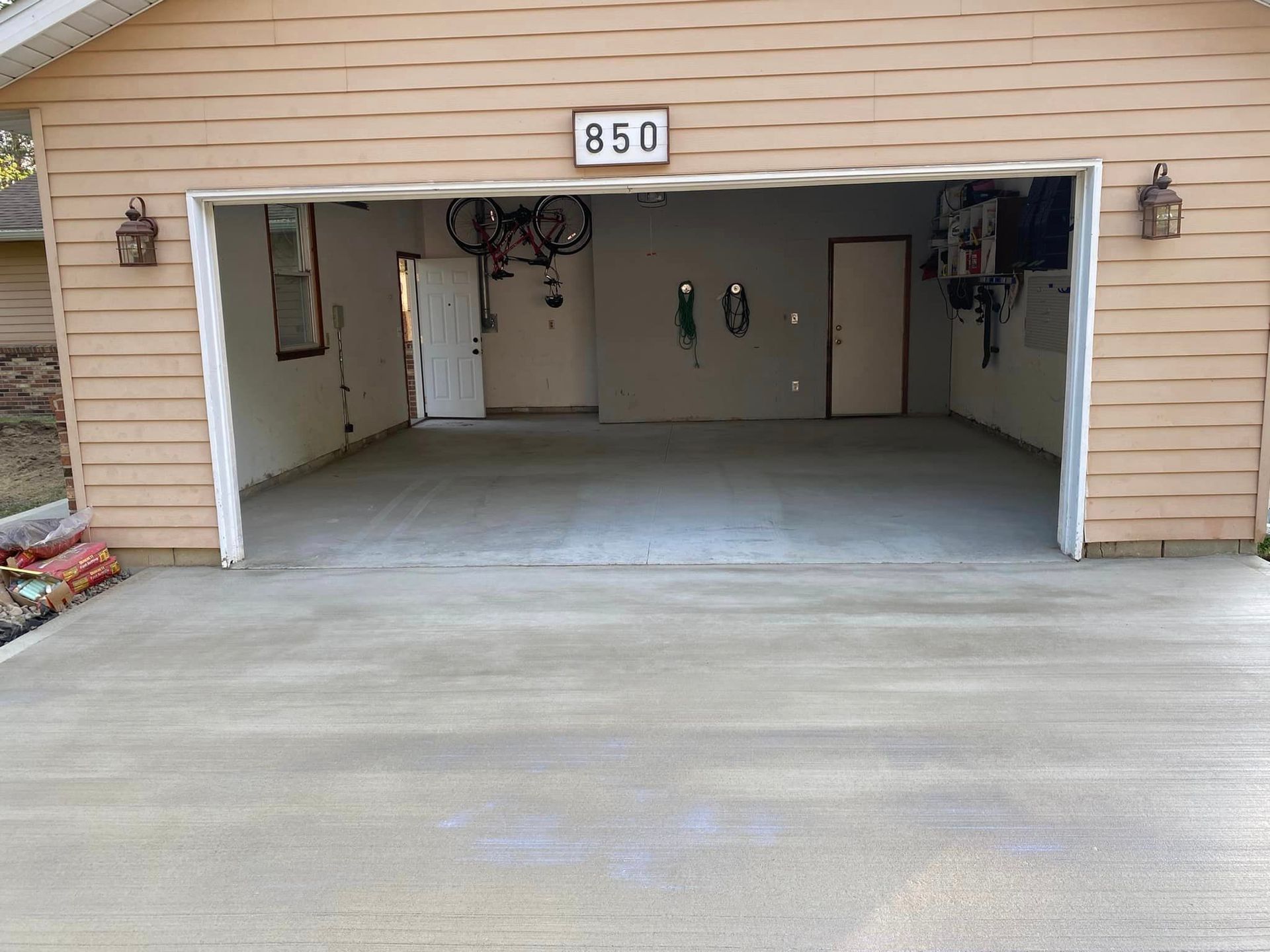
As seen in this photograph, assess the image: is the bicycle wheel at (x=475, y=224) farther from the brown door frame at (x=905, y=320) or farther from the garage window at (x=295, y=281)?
the brown door frame at (x=905, y=320)

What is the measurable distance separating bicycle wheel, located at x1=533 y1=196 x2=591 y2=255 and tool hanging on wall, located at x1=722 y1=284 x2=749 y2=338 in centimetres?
171

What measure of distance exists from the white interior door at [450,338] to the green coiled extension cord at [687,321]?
246 centimetres

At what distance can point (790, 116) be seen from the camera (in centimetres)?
466

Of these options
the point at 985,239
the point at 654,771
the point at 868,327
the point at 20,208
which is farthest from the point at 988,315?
the point at 20,208

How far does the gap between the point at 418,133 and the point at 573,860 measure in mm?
3684

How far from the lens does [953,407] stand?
10.4m

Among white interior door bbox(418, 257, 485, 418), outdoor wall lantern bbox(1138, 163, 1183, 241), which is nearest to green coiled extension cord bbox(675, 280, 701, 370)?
white interior door bbox(418, 257, 485, 418)

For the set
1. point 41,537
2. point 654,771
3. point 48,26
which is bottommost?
point 654,771

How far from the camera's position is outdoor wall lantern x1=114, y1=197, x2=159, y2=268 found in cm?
476

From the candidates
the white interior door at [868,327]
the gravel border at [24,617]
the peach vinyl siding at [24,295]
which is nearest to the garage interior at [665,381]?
the white interior door at [868,327]

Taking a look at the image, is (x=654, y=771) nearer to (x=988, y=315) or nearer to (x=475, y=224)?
(x=988, y=315)

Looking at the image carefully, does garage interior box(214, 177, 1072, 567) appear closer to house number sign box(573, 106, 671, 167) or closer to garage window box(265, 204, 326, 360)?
garage window box(265, 204, 326, 360)

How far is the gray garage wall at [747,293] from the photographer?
10289 millimetres

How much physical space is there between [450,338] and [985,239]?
19.9 ft
